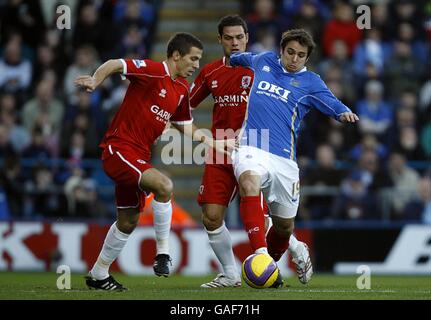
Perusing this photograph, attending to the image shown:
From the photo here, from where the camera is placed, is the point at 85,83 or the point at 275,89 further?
the point at 275,89

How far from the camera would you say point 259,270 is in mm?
9461

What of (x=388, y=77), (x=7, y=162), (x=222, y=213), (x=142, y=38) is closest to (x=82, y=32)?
(x=142, y=38)

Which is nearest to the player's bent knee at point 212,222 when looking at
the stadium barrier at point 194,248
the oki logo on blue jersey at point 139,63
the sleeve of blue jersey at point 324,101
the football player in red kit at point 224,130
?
the football player in red kit at point 224,130

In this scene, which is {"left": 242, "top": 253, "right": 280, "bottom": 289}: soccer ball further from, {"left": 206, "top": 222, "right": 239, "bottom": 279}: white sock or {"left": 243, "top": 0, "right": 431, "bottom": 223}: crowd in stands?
{"left": 243, "top": 0, "right": 431, "bottom": 223}: crowd in stands

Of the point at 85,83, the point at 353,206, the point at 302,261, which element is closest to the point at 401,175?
the point at 353,206

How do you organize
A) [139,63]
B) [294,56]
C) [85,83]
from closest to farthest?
1. [85,83]
2. [139,63]
3. [294,56]

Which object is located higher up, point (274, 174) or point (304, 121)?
point (304, 121)

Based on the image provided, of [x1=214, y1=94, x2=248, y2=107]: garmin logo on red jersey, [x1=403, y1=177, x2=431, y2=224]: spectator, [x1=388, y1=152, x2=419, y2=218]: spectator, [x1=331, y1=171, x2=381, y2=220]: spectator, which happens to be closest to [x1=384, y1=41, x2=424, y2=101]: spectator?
[x1=388, y1=152, x2=419, y2=218]: spectator

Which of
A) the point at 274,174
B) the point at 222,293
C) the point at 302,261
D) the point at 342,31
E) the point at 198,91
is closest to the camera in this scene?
the point at 222,293

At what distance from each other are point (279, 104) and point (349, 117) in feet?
2.34

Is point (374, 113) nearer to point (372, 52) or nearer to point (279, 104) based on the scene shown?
point (372, 52)

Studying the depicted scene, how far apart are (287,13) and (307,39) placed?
9024mm

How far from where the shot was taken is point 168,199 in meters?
9.79

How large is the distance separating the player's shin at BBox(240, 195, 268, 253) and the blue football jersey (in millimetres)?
594
